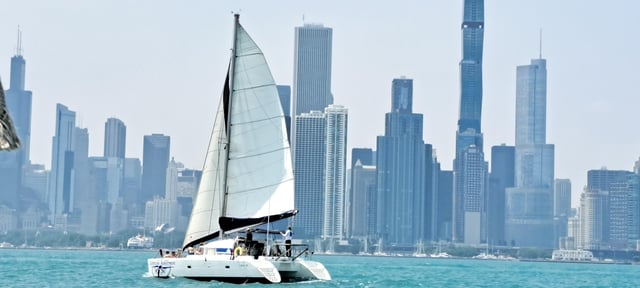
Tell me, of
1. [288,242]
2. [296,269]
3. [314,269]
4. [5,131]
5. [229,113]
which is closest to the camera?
[5,131]

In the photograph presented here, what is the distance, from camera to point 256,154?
5366 centimetres

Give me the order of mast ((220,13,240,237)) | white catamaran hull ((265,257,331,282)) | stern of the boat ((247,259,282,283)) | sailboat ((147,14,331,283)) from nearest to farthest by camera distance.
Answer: stern of the boat ((247,259,282,283)) < white catamaran hull ((265,257,331,282)) < sailboat ((147,14,331,283)) < mast ((220,13,240,237))

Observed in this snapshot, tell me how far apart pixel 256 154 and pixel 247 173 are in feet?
2.61

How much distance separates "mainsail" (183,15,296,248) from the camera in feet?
176

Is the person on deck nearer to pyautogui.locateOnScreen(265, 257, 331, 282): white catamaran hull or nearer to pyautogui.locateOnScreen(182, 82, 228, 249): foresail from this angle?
pyautogui.locateOnScreen(265, 257, 331, 282): white catamaran hull

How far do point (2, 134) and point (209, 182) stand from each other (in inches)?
1679

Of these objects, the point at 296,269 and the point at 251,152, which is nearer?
Result: the point at 296,269

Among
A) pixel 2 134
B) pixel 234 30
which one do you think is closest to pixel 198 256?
pixel 234 30

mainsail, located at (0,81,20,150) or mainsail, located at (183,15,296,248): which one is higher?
mainsail, located at (183,15,296,248)

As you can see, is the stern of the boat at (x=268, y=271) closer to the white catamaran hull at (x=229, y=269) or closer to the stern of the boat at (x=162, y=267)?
the white catamaran hull at (x=229, y=269)

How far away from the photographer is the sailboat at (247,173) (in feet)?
173

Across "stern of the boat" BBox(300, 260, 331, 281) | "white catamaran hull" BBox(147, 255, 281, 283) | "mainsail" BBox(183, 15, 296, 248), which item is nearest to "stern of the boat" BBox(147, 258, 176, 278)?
"white catamaran hull" BBox(147, 255, 281, 283)

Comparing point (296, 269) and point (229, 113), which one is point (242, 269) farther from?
point (229, 113)

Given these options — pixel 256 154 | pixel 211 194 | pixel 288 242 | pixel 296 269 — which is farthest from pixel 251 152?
pixel 296 269
